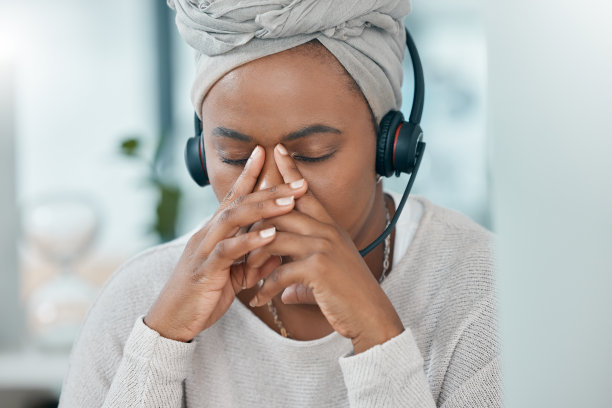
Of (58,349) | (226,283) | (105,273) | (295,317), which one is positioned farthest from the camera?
(105,273)

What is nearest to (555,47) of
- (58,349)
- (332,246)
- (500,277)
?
(500,277)

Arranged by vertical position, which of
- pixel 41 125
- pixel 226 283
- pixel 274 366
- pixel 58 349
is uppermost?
pixel 226 283

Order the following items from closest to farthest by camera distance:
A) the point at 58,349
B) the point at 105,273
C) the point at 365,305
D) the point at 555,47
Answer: the point at 555,47
the point at 365,305
the point at 58,349
the point at 105,273

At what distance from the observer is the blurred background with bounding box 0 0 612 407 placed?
2.09m

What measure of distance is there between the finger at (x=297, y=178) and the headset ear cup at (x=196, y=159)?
7.5 inches

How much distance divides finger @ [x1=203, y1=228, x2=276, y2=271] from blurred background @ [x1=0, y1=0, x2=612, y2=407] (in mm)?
1205

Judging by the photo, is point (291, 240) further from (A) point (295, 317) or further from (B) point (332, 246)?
(A) point (295, 317)

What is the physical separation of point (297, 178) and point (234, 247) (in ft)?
0.43

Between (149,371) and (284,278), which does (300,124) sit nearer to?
(284,278)

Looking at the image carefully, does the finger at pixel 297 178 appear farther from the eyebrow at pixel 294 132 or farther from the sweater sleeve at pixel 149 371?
the sweater sleeve at pixel 149 371

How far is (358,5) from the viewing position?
956mm

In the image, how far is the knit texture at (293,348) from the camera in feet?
3.23

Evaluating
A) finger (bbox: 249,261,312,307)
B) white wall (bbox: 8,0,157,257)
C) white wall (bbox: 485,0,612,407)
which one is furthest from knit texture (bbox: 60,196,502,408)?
white wall (bbox: 8,0,157,257)

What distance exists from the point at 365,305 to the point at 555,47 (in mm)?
639
